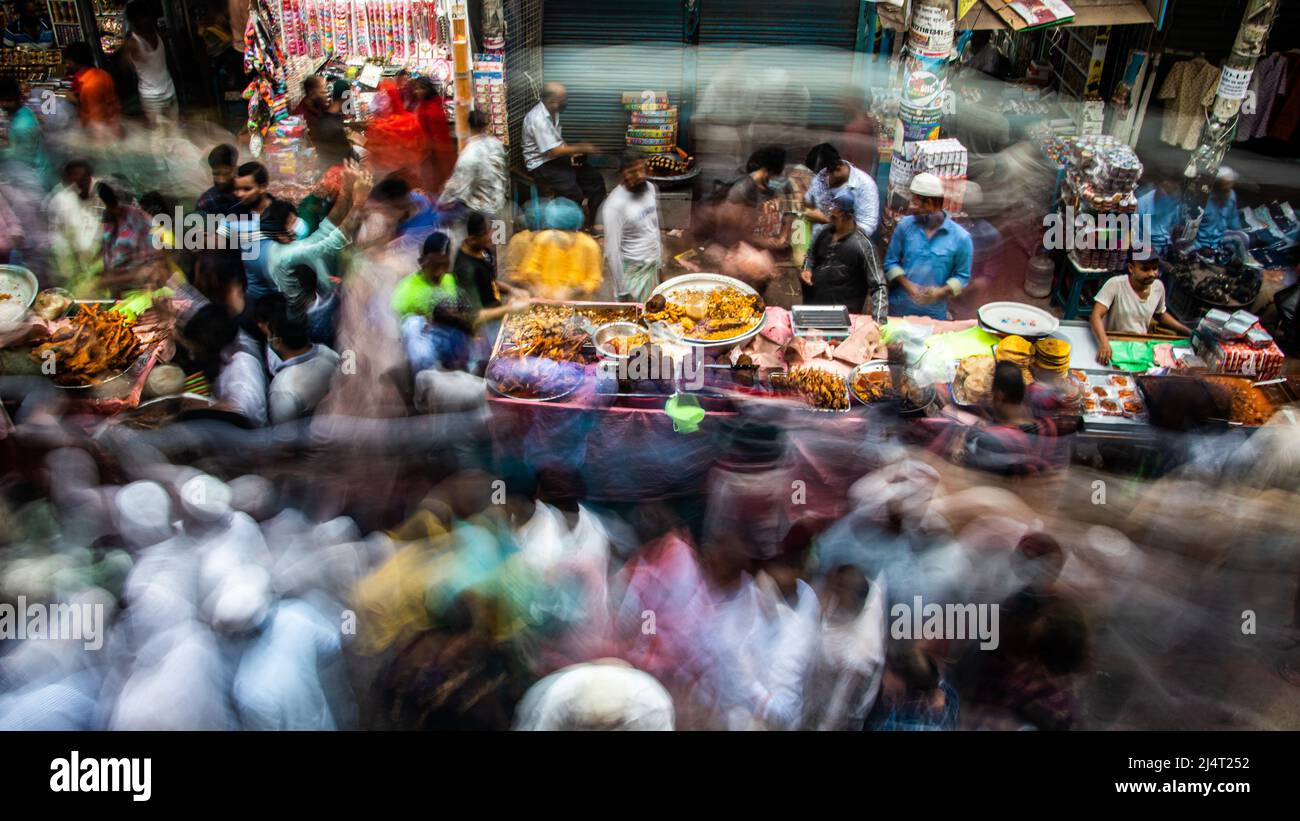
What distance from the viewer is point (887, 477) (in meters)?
4.63

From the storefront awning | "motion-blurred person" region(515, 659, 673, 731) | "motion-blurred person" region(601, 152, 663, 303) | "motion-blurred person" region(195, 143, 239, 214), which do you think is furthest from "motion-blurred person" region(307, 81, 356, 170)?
"motion-blurred person" region(515, 659, 673, 731)

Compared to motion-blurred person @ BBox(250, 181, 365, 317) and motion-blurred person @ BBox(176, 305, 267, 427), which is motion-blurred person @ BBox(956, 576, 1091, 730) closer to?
motion-blurred person @ BBox(176, 305, 267, 427)

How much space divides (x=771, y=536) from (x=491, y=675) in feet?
4.68

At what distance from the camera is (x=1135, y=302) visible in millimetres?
5707

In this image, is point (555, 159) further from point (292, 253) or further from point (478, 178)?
point (292, 253)

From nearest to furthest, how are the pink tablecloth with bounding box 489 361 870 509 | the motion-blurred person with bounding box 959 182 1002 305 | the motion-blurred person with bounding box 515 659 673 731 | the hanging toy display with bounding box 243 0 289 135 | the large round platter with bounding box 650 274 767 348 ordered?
the motion-blurred person with bounding box 515 659 673 731 → the pink tablecloth with bounding box 489 361 870 509 → the large round platter with bounding box 650 274 767 348 → the motion-blurred person with bounding box 959 182 1002 305 → the hanging toy display with bounding box 243 0 289 135

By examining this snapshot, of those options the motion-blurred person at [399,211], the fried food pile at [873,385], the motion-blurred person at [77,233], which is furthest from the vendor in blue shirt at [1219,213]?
the motion-blurred person at [77,233]

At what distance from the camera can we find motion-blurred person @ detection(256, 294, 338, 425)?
5066 millimetres

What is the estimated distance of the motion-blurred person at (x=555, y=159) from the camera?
7.56 metres

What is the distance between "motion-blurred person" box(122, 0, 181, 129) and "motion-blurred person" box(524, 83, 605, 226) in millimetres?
3365

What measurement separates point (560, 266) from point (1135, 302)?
3296 mm

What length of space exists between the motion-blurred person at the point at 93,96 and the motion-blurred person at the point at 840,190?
5.59 meters

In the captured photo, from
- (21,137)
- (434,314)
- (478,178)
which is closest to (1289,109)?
(478,178)

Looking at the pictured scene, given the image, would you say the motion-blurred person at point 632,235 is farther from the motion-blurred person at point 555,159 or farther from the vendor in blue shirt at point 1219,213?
the vendor in blue shirt at point 1219,213
